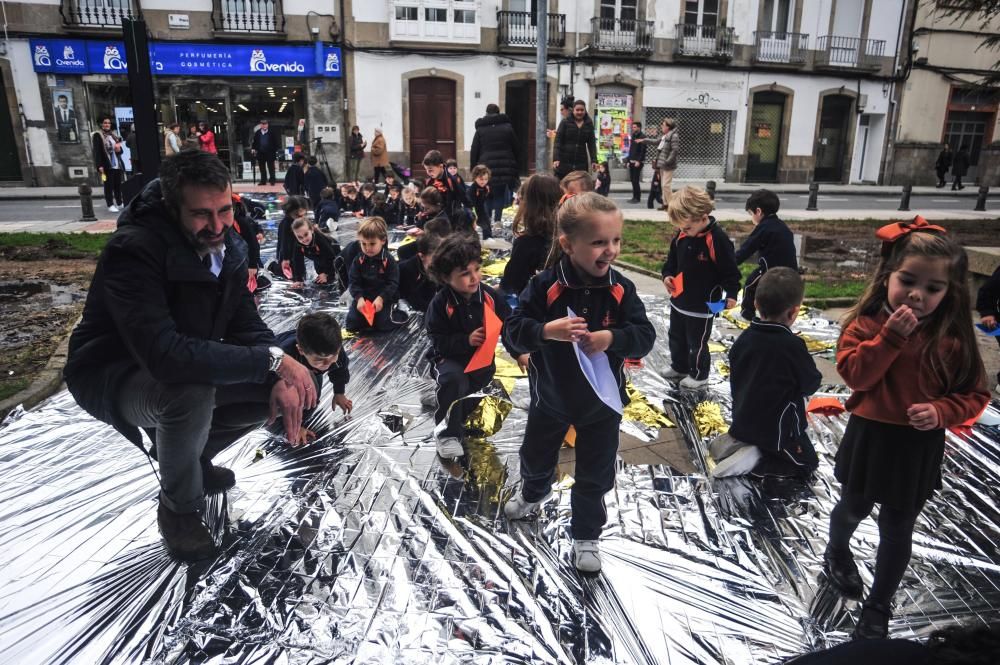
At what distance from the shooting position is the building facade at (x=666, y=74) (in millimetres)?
21891

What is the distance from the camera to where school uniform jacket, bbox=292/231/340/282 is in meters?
7.23

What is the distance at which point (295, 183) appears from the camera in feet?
46.9

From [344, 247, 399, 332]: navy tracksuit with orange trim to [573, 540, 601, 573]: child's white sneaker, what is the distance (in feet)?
11.3

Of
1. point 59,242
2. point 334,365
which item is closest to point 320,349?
point 334,365

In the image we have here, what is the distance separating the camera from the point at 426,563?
2.57 m

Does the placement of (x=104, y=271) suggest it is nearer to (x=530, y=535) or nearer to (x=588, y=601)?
(x=530, y=535)

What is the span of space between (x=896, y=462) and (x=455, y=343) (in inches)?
86.7

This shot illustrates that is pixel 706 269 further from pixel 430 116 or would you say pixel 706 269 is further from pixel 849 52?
pixel 849 52

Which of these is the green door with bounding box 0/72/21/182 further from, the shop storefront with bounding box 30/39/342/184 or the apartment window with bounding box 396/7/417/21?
the apartment window with bounding box 396/7/417/21

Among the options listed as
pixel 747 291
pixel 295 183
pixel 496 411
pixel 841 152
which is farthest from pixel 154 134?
pixel 841 152

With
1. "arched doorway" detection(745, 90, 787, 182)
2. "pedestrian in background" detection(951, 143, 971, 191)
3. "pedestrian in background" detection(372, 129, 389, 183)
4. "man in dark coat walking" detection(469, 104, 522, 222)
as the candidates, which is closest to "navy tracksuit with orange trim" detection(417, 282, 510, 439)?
"man in dark coat walking" detection(469, 104, 522, 222)

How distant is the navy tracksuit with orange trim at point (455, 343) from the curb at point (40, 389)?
→ 83.0 inches

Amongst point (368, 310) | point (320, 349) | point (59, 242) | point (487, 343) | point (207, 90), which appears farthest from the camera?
point (207, 90)

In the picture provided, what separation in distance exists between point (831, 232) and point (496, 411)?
33.6 feet
